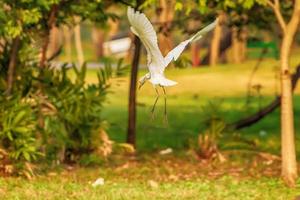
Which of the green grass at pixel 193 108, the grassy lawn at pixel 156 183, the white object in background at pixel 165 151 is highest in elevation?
the grassy lawn at pixel 156 183

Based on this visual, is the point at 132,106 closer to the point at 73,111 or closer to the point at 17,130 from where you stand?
the point at 73,111

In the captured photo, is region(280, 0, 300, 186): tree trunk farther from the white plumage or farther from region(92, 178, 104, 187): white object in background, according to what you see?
the white plumage

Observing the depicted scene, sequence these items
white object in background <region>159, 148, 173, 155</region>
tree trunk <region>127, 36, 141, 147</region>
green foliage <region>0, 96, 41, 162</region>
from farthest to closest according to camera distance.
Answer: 1. white object in background <region>159, 148, 173, 155</region>
2. tree trunk <region>127, 36, 141, 147</region>
3. green foliage <region>0, 96, 41, 162</region>

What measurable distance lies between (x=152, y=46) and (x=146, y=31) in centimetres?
18

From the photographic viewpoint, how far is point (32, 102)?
1056cm

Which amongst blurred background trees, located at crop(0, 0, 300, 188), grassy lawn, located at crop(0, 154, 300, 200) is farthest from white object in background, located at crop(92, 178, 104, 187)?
blurred background trees, located at crop(0, 0, 300, 188)

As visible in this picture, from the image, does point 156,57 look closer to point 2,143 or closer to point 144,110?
point 2,143

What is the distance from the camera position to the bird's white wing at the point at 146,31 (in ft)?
21.3

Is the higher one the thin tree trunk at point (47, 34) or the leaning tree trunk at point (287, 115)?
the thin tree trunk at point (47, 34)

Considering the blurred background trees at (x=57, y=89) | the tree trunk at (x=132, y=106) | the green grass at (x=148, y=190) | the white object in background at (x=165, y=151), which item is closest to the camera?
the green grass at (x=148, y=190)

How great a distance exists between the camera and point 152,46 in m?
6.73

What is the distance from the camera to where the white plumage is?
6512 millimetres

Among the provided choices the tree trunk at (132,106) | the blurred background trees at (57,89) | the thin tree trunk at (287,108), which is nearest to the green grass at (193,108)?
the tree trunk at (132,106)

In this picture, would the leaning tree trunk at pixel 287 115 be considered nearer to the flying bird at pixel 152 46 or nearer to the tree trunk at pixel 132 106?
the flying bird at pixel 152 46
